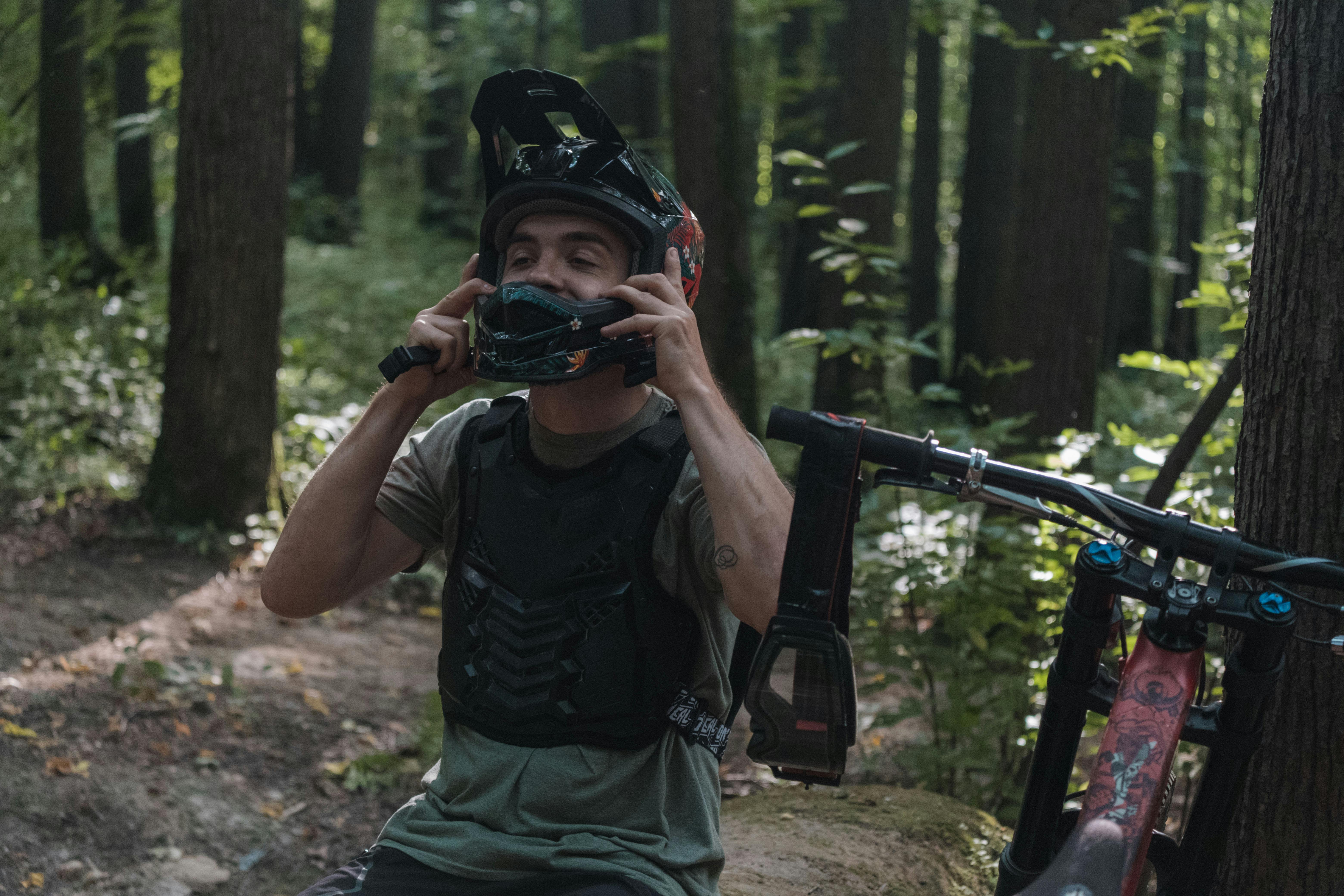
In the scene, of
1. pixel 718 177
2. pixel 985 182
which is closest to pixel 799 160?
pixel 718 177

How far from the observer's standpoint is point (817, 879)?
341cm

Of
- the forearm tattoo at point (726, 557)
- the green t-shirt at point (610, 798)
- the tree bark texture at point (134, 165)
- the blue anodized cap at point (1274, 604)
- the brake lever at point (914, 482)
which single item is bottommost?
the green t-shirt at point (610, 798)

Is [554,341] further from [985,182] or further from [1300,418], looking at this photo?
[985,182]

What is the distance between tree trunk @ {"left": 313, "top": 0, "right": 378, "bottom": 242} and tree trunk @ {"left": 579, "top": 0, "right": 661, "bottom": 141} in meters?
5.14

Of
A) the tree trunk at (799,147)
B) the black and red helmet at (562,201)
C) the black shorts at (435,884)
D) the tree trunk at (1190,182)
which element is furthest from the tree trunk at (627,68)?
the black shorts at (435,884)

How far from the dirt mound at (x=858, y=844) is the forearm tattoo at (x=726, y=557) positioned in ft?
3.98

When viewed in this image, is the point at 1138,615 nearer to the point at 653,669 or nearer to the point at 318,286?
the point at 653,669

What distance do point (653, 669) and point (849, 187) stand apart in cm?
293

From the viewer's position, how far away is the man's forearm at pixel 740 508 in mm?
2389

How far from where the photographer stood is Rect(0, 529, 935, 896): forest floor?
4.79m

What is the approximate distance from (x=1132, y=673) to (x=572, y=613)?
1.28 meters

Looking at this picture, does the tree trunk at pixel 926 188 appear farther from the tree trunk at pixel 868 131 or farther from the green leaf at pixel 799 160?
the green leaf at pixel 799 160

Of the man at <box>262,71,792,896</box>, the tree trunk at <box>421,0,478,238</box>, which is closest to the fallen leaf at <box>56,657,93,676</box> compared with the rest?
the man at <box>262,71,792,896</box>

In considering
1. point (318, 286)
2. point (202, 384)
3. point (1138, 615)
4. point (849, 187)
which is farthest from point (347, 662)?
point (318, 286)
